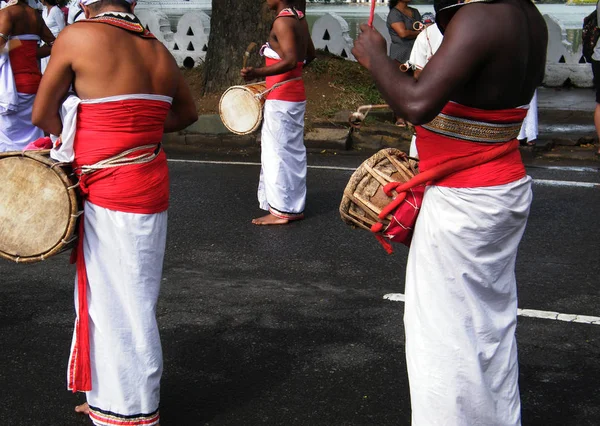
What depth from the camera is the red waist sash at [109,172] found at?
11.1 feet

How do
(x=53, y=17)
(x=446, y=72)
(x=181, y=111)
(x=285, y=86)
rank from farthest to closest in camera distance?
(x=53, y=17), (x=285, y=86), (x=181, y=111), (x=446, y=72)

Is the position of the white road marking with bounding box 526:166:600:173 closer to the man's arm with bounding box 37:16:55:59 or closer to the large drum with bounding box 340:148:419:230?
the man's arm with bounding box 37:16:55:59

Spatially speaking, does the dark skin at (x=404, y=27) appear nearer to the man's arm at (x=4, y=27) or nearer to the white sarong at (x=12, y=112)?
the white sarong at (x=12, y=112)

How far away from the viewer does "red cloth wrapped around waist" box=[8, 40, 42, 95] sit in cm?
743

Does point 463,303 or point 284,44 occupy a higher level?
point 284,44

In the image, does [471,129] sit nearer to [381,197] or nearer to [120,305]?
[381,197]

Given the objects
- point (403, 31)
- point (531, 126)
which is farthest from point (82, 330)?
point (403, 31)

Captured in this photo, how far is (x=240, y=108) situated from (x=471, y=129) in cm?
413

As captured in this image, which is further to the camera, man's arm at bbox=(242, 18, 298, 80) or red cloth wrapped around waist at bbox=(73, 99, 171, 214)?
man's arm at bbox=(242, 18, 298, 80)

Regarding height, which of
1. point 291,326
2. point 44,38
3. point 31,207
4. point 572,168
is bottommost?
point 572,168

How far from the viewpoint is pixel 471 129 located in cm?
292

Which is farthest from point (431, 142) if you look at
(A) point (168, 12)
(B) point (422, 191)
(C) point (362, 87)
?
(A) point (168, 12)

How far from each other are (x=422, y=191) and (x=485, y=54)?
0.63 metres

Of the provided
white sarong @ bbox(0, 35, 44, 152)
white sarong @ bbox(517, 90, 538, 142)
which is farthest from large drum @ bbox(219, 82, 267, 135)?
white sarong @ bbox(517, 90, 538, 142)
